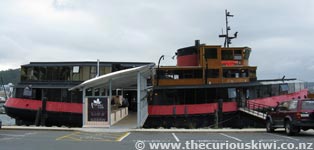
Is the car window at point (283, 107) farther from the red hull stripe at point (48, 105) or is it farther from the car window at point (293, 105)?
the red hull stripe at point (48, 105)

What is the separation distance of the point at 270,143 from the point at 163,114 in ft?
53.2

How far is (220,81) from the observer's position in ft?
109

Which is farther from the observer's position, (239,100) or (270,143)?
(239,100)

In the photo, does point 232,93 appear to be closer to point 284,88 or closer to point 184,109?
point 184,109

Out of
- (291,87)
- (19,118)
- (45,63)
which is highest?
(45,63)

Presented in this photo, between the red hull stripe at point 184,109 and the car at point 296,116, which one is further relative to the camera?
the red hull stripe at point 184,109

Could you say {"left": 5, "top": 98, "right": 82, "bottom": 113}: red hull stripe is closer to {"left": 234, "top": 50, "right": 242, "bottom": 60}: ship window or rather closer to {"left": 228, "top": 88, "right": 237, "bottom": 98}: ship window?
{"left": 228, "top": 88, "right": 237, "bottom": 98}: ship window

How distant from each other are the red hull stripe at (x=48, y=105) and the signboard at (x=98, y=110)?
23.9 ft

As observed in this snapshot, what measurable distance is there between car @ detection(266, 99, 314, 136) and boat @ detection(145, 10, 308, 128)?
9.58 meters

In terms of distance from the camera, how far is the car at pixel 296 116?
16.6m

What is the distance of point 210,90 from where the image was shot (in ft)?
98.9

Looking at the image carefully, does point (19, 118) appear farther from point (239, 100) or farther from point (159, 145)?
point (159, 145)

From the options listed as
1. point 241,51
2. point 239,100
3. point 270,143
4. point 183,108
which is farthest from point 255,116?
point 270,143

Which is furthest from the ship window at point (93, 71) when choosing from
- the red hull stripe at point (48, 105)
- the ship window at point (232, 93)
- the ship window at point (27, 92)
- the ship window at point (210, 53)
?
the ship window at point (232, 93)
